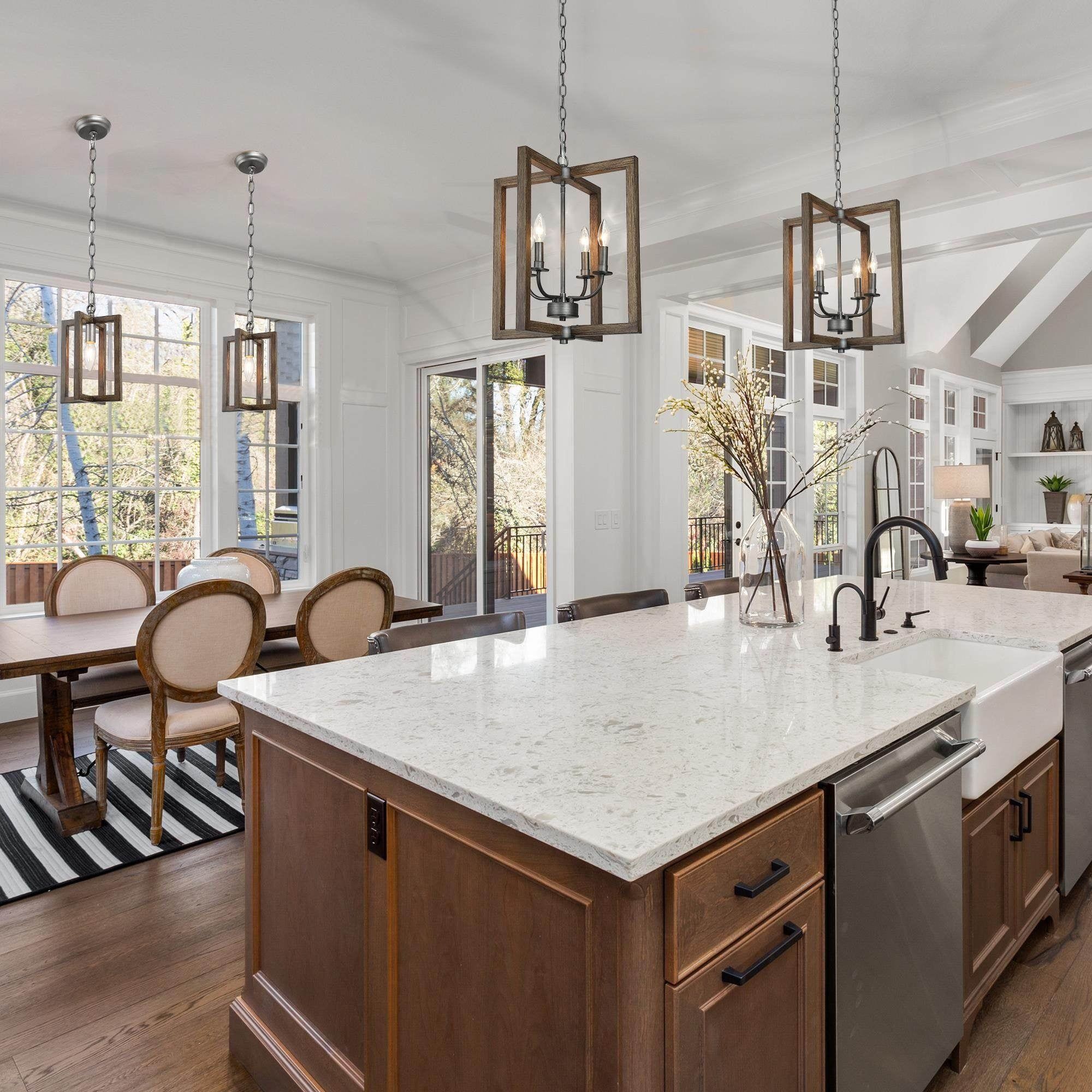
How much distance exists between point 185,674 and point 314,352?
10.8ft

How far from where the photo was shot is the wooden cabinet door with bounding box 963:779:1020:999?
1.70 metres

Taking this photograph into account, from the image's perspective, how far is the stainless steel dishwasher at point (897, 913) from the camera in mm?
1265

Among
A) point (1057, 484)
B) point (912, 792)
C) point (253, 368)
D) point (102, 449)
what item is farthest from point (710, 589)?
point (1057, 484)

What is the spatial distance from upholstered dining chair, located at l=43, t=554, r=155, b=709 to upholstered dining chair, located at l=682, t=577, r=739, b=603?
2.30 meters

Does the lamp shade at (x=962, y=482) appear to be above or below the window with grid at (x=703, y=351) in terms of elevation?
below

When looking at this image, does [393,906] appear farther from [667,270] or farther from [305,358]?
[305,358]

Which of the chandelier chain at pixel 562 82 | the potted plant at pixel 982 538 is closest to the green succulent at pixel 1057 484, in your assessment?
the potted plant at pixel 982 538

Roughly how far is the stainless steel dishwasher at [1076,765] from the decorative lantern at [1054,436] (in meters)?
10.6

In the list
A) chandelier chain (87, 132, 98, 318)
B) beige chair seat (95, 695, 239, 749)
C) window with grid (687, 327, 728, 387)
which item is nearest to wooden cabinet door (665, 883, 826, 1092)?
beige chair seat (95, 695, 239, 749)

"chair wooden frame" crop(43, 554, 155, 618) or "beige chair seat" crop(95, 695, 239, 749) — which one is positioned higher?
"chair wooden frame" crop(43, 554, 155, 618)

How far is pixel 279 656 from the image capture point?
383 centimetres

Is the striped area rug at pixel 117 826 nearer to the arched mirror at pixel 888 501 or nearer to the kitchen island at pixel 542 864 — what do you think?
the kitchen island at pixel 542 864

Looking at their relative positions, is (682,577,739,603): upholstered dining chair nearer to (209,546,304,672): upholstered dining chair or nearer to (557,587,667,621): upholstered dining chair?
(557,587,667,621): upholstered dining chair

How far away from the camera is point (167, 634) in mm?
2840
